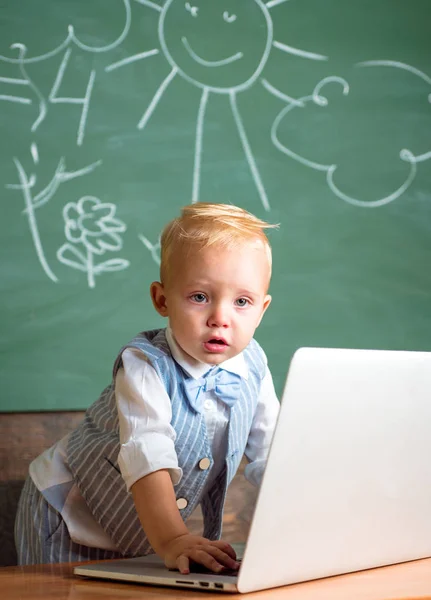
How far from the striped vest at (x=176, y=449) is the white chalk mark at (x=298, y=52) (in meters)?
0.91

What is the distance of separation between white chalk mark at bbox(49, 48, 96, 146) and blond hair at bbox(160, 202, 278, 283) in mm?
688

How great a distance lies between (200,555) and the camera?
32.6 inches

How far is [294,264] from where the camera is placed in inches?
77.1

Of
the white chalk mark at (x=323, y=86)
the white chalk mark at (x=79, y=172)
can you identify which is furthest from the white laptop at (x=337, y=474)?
the white chalk mark at (x=323, y=86)

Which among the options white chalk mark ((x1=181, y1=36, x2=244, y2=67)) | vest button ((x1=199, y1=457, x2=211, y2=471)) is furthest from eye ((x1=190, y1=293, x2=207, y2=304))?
white chalk mark ((x1=181, y1=36, x2=244, y2=67))

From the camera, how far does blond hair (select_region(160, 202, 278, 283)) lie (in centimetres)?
113

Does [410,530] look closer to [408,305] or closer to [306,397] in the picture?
[306,397]

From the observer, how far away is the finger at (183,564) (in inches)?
32.0

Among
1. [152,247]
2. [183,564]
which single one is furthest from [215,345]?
[152,247]

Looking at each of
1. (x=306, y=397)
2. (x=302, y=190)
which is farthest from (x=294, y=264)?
(x=306, y=397)

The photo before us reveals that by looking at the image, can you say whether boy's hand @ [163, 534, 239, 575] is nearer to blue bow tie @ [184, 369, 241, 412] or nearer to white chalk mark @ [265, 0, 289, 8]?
blue bow tie @ [184, 369, 241, 412]

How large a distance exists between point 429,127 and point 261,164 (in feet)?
1.48

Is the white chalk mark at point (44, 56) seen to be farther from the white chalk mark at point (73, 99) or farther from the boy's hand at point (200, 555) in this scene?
the boy's hand at point (200, 555)

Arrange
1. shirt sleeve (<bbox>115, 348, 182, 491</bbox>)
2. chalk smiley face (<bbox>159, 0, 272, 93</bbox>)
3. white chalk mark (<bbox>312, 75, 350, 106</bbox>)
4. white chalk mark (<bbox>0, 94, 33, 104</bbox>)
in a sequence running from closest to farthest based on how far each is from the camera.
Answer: shirt sleeve (<bbox>115, 348, 182, 491</bbox>) < white chalk mark (<bbox>0, 94, 33, 104</bbox>) < chalk smiley face (<bbox>159, 0, 272, 93</bbox>) < white chalk mark (<bbox>312, 75, 350, 106</bbox>)
